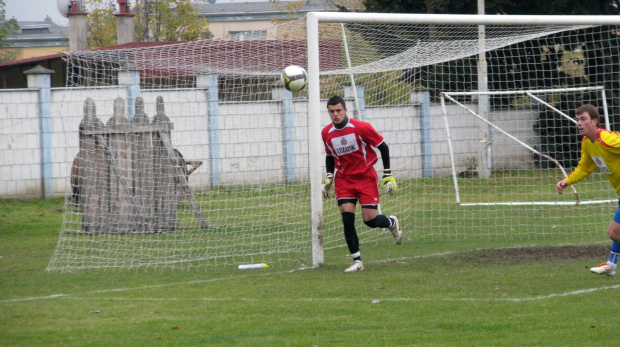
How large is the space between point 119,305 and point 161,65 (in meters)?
4.24

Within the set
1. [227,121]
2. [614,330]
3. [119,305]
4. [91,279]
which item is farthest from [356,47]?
[614,330]

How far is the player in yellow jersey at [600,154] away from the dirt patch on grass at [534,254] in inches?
52.9

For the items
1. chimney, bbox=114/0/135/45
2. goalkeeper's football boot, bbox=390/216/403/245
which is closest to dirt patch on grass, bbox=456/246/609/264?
goalkeeper's football boot, bbox=390/216/403/245

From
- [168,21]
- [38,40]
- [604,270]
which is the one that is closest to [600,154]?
[604,270]

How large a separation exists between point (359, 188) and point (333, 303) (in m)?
2.24

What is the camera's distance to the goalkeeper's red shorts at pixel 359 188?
29.9 ft

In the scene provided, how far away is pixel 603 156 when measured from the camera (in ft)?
26.4

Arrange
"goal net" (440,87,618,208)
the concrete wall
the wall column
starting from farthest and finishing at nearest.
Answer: the wall column < "goal net" (440,87,618,208) < the concrete wall

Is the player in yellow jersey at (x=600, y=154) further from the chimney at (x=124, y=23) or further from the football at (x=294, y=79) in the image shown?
the chimney at (x=124, y=23)

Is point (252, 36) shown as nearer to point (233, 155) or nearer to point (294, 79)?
point (294, 79)

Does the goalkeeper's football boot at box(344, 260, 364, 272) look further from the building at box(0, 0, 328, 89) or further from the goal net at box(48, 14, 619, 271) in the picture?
the building at box(0, 0, 328, 89)

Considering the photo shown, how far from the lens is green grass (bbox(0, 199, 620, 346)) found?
5.91 metres

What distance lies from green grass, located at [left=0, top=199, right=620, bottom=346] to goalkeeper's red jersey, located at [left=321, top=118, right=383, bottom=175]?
1211 millimetres

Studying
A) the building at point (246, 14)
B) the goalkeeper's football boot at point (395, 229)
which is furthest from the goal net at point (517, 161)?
the building at point (246, 14)
